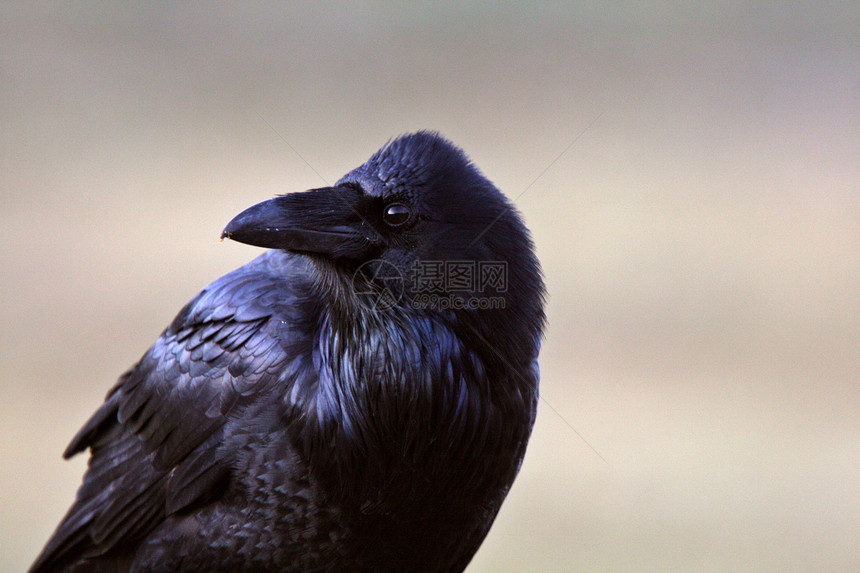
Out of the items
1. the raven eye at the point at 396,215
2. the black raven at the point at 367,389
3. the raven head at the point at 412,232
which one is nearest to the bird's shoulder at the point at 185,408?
the black raven at the point at 367,389

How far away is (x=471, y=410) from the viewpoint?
1.98m

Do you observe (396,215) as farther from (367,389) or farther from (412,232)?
(367,389)

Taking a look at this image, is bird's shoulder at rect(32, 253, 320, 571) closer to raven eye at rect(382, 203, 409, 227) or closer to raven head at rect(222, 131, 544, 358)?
raven head at rect(222, 131, 544, 358)

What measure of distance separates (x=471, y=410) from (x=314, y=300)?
20.2 inches

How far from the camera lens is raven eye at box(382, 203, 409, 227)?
1.87m

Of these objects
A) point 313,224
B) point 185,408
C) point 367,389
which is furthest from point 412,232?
point 185,408

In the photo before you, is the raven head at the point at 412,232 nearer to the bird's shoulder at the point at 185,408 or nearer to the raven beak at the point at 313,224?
the raven beak at the point at 313,224

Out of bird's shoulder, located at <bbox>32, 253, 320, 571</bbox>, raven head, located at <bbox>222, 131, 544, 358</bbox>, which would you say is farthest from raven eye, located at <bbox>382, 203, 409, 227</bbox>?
bird's shoulder, located at <bbox>32, 253, 320, 571</bbox>

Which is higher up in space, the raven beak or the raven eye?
the raven eye

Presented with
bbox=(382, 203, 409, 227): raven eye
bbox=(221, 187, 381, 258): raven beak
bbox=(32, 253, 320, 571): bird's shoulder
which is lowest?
bbox=(32, 253, 320, 571): bird's shoulder

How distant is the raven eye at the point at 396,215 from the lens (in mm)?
1871

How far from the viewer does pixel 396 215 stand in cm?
187

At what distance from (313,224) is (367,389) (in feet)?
1.34

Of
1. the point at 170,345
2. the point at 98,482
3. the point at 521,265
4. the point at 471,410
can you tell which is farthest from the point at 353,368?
the point at 98,482
